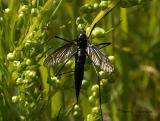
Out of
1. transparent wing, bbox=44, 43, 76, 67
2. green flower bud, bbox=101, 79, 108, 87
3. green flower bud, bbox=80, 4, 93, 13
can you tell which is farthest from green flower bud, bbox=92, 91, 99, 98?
green flower bud, bbox=80, 4, 93, 13

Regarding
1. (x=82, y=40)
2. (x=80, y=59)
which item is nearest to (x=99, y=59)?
(x=80, y=59)

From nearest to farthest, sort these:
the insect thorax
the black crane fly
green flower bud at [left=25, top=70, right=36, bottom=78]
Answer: green flower bud at [left=25, top=70, right=36, bottom=78], the black crane fly, the insect thorax

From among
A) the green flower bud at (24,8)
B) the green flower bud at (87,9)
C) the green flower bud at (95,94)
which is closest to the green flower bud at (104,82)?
the green flower bud at (95,94)

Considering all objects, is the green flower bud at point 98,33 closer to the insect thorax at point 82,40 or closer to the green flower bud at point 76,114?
the insect thorax at point 82,40

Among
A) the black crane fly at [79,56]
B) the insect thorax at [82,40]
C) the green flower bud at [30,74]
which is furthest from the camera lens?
the insect thorax at [82,40]

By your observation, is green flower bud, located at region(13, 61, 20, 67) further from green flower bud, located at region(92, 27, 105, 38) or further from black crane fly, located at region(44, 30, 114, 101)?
green flower bud, located at region(92, 27, 105, 38)

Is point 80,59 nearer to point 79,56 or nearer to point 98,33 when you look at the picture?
point 79,56
